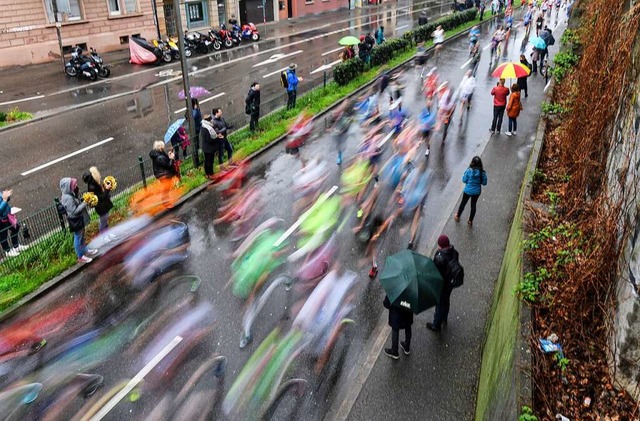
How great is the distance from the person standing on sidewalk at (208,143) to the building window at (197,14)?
2480 centimetres

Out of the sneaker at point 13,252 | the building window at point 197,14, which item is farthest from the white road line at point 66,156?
the building window at point 197,14

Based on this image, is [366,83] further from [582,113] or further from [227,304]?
[227,304]

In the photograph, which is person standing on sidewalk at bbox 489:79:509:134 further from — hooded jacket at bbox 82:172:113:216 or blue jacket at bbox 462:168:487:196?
hooded jacket at bbox 82:172:113:216

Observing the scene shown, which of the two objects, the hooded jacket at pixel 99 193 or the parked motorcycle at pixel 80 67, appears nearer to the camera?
the hooded jacket at pixel 99 193

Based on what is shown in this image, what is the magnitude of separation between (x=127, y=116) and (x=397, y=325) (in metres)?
15.8

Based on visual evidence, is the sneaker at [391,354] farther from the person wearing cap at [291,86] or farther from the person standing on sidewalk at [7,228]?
the person wearing cap at [291,86]

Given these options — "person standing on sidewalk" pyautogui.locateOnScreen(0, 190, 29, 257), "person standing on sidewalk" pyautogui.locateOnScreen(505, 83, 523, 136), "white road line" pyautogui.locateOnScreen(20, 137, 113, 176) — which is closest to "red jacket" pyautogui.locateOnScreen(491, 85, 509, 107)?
"person standing on sidewalk" pyautogui.locateOnScreen(505, 83, 523, 136)

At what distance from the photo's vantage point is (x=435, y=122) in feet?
51.9

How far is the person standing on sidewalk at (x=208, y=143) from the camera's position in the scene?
42.9 feet

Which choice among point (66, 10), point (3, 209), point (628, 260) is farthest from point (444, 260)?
point (66, 10)

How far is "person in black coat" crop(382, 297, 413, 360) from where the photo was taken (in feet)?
23.3

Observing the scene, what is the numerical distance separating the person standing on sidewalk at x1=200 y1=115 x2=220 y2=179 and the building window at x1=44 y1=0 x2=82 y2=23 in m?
19.3

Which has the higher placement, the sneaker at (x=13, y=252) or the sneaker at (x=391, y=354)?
the sneaker at (x=13, y=252)

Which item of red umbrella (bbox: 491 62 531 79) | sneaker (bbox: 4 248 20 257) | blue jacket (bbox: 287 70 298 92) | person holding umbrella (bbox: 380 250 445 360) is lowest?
sneaker (bbox: 4 248 20 257)
